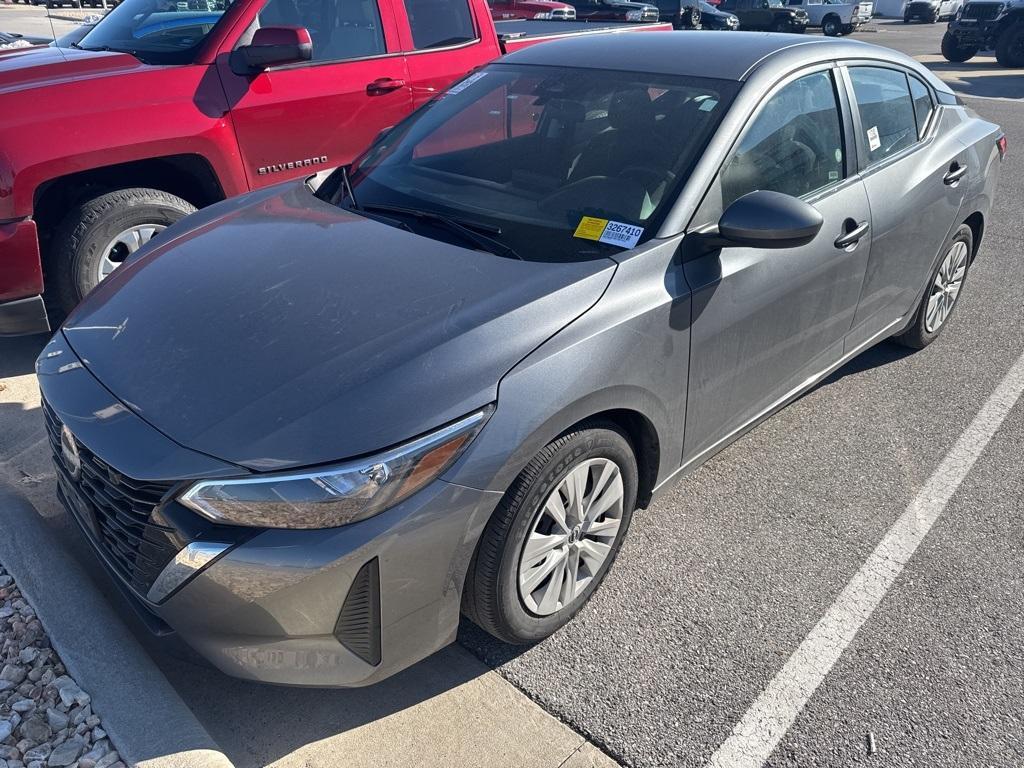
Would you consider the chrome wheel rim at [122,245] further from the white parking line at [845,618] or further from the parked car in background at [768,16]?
the parked car in background at [768,16]

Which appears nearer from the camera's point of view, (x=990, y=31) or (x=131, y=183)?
(x=131, y=183)

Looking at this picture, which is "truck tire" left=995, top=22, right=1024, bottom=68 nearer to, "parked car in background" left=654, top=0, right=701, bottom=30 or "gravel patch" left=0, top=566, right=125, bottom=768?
"parked car in background" left=654, top=0, right=701, bottom=30

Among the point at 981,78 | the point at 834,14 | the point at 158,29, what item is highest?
the point at 158,29

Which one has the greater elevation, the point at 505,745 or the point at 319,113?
the point at 319,113

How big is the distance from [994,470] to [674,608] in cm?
179

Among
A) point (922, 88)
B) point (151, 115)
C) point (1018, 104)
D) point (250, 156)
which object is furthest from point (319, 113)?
point (1018, 104)

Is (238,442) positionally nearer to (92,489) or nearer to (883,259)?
(92,489)

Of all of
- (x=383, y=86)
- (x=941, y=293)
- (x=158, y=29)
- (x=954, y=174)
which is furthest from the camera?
(x=383, y=86)

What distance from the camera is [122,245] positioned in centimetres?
434

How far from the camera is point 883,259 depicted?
3688 millimetres

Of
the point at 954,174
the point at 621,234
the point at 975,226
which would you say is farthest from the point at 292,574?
the point at 975,226

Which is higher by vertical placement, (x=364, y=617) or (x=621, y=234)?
(x=621, y=234)

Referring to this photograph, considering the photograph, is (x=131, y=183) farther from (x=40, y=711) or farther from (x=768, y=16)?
(x=768, y=16)

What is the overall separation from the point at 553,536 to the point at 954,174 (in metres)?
2.98
